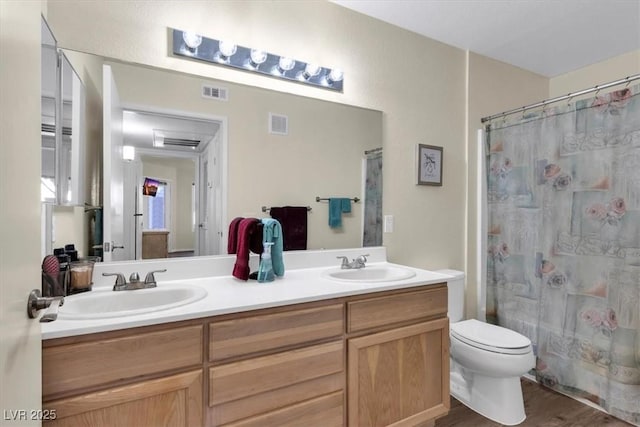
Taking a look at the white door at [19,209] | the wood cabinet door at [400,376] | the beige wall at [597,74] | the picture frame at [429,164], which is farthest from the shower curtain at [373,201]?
the beige wall at [597,74]

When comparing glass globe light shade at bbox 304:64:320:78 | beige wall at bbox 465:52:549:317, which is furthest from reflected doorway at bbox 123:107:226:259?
beige wall at bbox 465:52:549:317

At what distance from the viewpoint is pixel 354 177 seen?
2.07m

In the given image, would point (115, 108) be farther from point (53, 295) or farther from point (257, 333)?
point (257, 333)

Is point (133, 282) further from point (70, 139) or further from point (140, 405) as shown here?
point (70, 139)

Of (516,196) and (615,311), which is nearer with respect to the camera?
(615,311)

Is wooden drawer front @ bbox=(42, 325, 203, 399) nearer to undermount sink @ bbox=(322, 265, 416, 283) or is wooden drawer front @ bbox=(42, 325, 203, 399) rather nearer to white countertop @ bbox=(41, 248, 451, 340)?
white countertop @ bbox=(41, 248, 451, 340)

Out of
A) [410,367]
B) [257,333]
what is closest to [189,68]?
[257,333]

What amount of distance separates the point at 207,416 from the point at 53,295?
0.66 meters

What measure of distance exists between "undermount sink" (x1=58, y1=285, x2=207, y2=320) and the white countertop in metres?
0.03

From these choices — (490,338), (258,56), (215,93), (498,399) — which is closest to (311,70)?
(258,56)

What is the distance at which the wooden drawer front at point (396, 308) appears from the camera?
143 centimetres

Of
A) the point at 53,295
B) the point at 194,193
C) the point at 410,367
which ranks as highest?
the point at 194,193

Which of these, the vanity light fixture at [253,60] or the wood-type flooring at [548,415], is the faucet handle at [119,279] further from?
the wood-type flooring at [548,415]

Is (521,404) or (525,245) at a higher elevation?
(525,245)
